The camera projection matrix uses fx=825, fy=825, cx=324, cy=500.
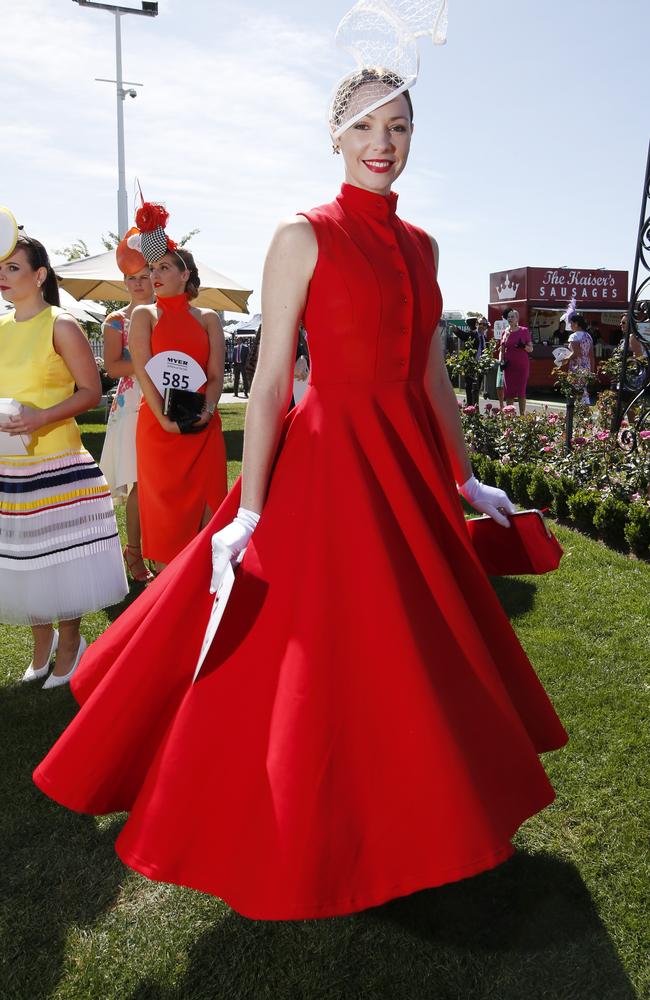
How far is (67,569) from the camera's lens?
3.60 metres

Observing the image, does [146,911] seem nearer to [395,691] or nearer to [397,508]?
[395,691]

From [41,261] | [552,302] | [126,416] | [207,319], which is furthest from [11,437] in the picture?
[552,302]

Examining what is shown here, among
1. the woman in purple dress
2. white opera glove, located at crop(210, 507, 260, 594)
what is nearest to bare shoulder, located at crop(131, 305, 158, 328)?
white opera glove, located at crop(210, 507, 260, 594)

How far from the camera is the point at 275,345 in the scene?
2.13 meters

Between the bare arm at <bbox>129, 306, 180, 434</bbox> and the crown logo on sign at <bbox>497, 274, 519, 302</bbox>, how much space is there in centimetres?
2000

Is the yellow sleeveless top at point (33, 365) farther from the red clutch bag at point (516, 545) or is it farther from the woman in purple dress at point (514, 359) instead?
the woman in purple dress at point (514, 359)

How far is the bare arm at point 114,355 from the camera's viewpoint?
538 centimetres

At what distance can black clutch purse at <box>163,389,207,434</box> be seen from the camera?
4215 millimetres

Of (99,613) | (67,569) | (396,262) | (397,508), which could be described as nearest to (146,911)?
(397,508)

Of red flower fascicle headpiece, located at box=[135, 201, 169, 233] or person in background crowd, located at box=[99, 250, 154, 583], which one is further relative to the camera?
person in background crowd, located at box=[99, 250, 154, 583]

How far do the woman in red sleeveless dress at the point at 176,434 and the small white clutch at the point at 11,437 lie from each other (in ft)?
3.12

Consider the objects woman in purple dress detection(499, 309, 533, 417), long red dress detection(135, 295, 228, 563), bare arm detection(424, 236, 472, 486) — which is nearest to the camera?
bare arm detection(424, 236, 472, 486)

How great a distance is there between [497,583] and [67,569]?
278cm

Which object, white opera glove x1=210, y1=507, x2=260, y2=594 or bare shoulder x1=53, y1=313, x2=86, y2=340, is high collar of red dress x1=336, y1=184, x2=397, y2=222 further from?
bare shoulder x1=53, y1=313, x2=86, y2=340
